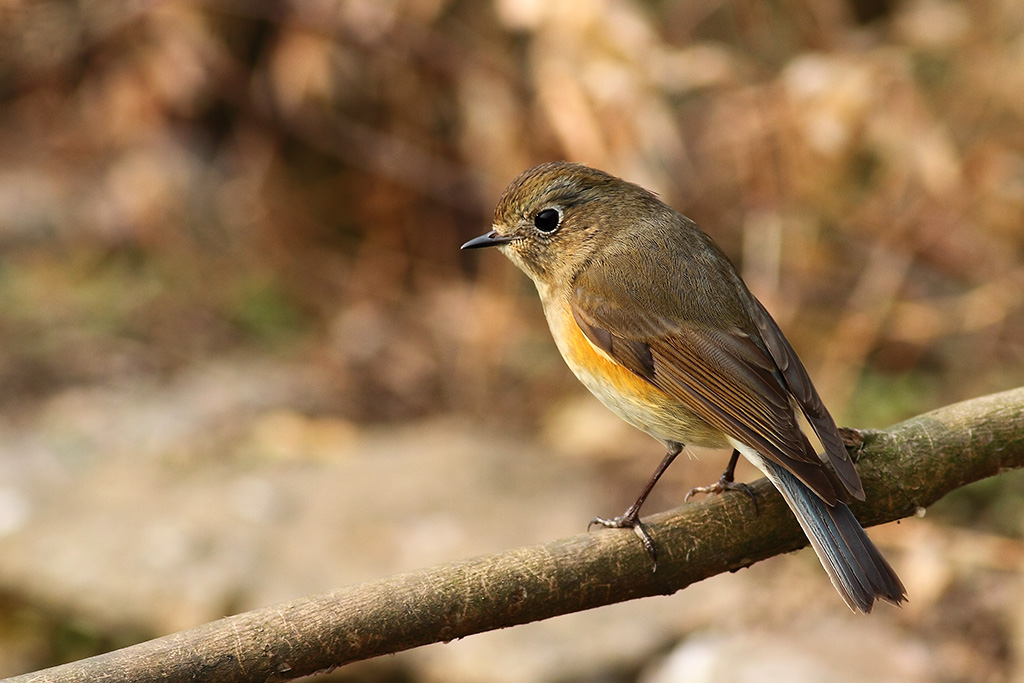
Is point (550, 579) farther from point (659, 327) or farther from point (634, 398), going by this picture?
point (659, 327)

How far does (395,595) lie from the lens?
6.93 feet

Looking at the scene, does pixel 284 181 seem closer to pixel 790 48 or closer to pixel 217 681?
pixel 790 48

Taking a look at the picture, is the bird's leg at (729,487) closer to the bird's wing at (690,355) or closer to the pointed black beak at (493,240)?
the bird's wing at (690,355)

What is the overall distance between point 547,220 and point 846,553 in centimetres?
119

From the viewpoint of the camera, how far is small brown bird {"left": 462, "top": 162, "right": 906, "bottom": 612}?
2531 mm

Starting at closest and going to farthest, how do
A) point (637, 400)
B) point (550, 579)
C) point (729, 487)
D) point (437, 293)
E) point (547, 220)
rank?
1. point (550, 579)
2. point (729, 487)
3. point (637, 400)
4. point (547, 220)
5. point (437, 293)

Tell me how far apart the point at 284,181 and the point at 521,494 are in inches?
135

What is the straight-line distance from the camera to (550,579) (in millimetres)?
2223

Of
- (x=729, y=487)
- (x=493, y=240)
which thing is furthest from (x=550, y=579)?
(x=493, y=240)

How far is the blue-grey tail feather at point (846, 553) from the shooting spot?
2242 millimetres

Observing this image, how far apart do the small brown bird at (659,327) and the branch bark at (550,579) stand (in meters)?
0.10

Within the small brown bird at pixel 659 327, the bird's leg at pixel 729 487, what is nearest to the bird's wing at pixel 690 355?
the small brown bird at pixel 659 327

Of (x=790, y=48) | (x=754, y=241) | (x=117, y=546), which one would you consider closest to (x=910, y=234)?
(x=754, y=241)

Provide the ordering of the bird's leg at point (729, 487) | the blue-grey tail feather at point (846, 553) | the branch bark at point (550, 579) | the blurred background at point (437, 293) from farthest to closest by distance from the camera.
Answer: the blurred background at point (437, 293), the bird's leg at point (729, 487), the blue-grey tail feather at point (846, 553), the branch bark at point (550, 579)
